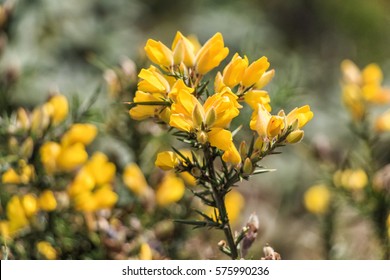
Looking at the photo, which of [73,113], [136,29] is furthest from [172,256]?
[136,29]

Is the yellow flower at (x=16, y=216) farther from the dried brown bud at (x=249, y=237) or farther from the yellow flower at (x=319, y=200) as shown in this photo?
the yellow flower at (x=319, y=200)

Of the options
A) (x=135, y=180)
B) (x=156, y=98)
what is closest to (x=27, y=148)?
(x=135, y=180)

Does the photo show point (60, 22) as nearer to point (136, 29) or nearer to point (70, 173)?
point (136, 29)

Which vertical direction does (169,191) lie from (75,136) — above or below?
below

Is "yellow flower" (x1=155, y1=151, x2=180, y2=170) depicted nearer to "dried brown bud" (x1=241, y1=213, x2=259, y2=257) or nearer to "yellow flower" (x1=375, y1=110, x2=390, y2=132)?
"dried brown bud" (x1=241, y1=213, x2=259, y2=257)

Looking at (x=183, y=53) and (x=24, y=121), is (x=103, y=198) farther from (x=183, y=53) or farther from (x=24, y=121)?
(x=183, y=53)


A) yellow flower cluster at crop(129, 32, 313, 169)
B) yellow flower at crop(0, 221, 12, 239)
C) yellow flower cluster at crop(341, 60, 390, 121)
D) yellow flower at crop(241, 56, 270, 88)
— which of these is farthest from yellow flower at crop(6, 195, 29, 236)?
yellow flower cluster at crop(341, 60, 390, 121)

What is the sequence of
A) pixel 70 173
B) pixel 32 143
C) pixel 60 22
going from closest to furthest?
pixel 32 143 → pixel 70 173 → pixel 60 22
